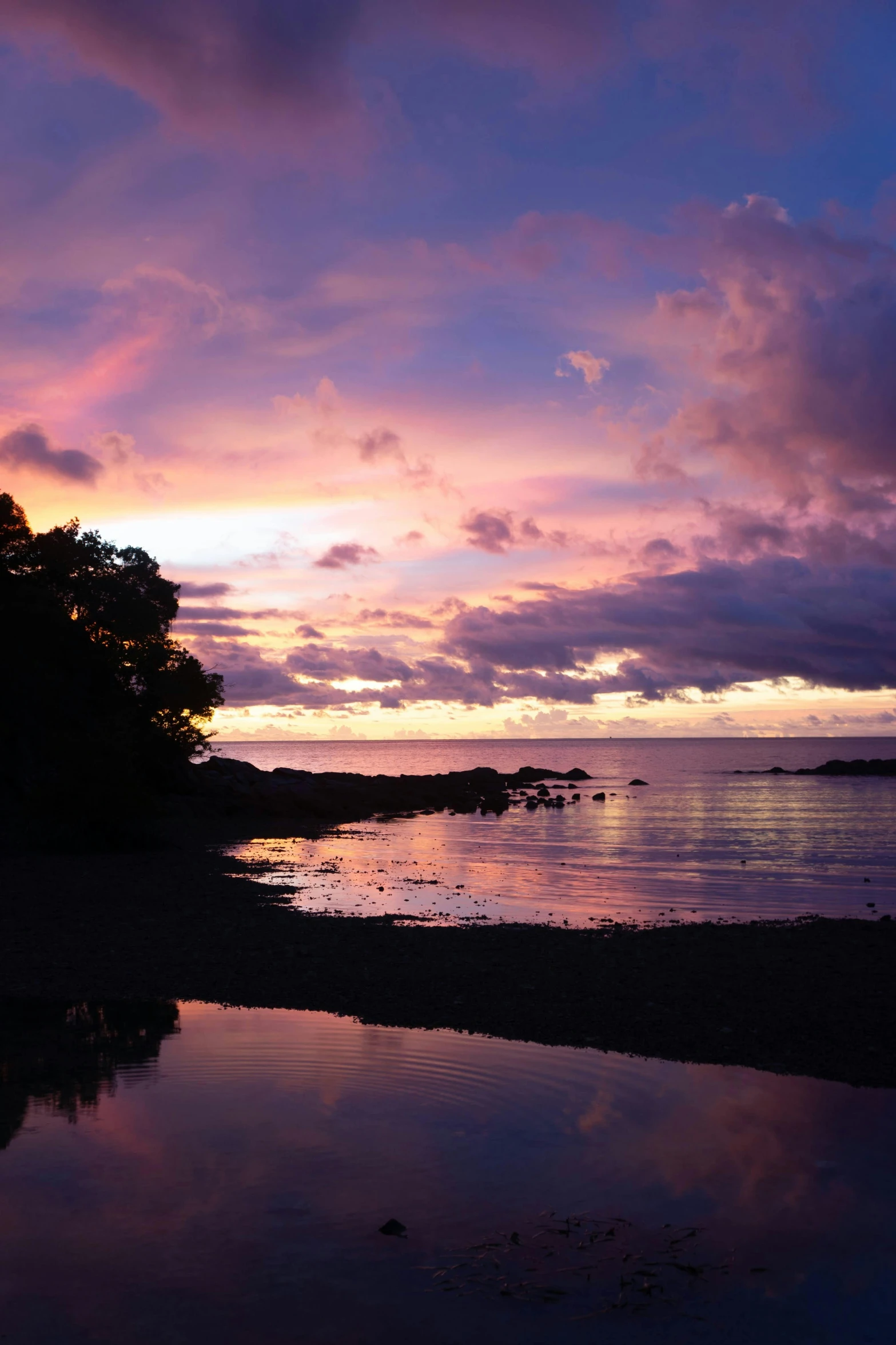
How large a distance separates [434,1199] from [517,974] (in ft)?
23.6

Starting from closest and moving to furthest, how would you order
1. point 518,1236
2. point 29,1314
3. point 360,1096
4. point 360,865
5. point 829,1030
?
point 29,1314
point 518,1236
point 360,1096
point 829,1030
point 360,865

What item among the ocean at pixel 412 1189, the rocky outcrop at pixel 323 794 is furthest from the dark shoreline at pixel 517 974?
the rocky outcrop at pixel 323 794

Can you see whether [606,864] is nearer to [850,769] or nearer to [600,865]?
[600,865]

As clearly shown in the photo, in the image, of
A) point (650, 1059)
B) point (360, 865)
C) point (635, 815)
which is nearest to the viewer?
point (650, 1059)

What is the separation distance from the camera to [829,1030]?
11.2 meters

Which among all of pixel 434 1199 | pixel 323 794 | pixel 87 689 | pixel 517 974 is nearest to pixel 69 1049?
pixel 434 1199

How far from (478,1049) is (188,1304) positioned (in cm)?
534

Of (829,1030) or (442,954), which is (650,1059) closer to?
(829,1030)

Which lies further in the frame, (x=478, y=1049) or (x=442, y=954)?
(x=442, y=954)

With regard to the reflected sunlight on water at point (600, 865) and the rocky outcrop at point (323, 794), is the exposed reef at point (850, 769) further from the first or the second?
the reflected sunlight on water at point (600, 865)

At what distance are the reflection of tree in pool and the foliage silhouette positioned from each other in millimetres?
18712

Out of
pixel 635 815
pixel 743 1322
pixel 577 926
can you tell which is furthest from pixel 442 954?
pixel 635 815

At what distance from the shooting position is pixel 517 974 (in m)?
14.0

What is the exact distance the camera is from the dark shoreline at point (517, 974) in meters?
11.0
